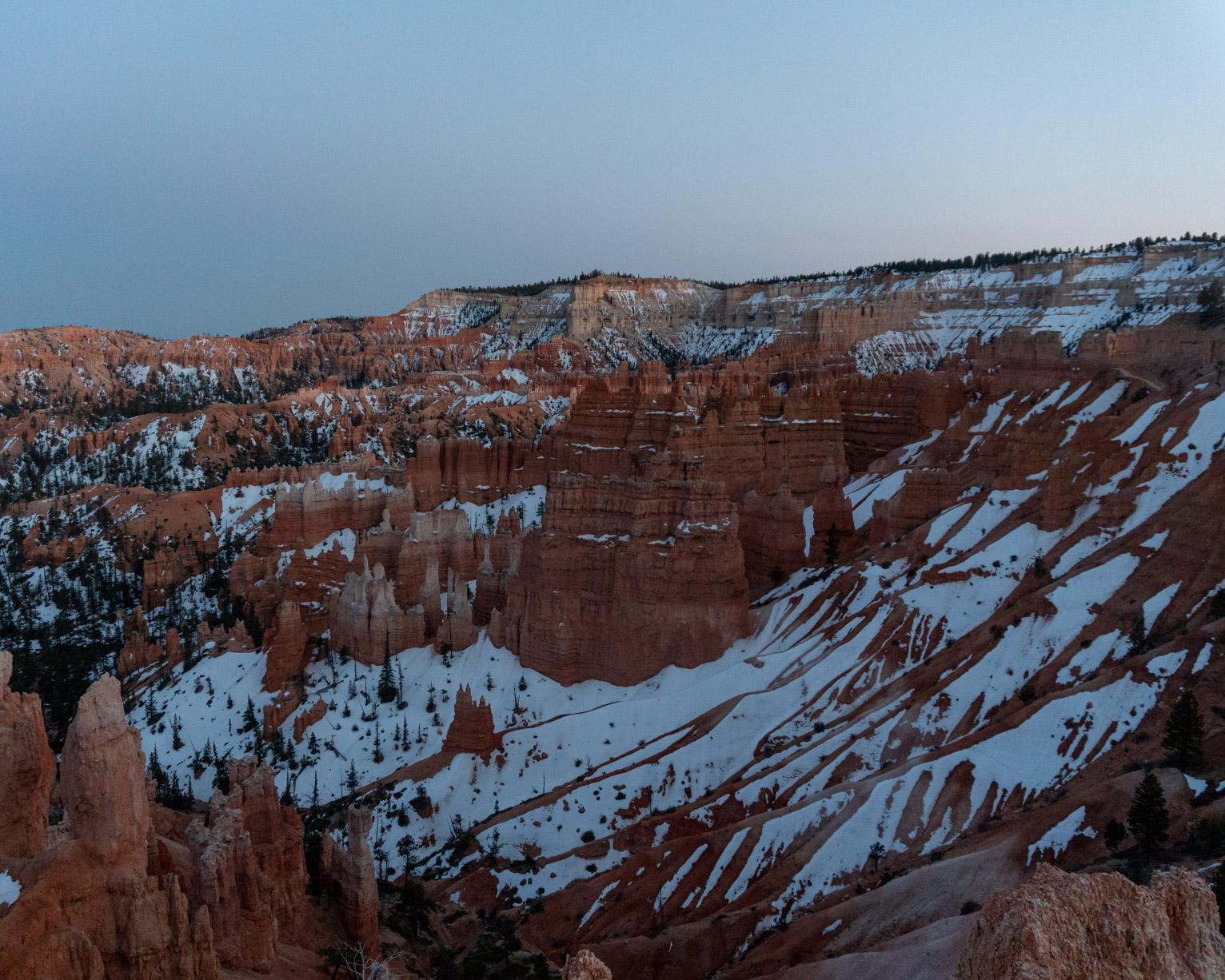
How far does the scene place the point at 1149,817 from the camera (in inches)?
739

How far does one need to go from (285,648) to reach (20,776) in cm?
3423

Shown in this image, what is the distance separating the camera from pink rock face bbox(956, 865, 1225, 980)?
9.55 metres

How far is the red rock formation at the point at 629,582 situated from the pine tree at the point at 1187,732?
18.6m

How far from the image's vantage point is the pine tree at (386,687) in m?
41.3

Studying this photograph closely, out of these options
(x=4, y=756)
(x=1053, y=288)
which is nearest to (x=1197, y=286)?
(x=1053, y=288)

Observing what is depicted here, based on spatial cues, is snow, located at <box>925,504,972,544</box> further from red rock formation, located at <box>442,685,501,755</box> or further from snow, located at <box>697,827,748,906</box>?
red rock formation, located at <box>442,685,501,755</box>

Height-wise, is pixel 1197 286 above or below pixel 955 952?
above

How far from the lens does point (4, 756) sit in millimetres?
12234

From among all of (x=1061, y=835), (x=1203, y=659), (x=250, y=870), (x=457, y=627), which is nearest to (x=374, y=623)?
(x=457, y=627)

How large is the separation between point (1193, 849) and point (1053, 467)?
71.2 feet

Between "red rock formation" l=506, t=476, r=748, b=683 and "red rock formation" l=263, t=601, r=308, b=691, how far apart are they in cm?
1268

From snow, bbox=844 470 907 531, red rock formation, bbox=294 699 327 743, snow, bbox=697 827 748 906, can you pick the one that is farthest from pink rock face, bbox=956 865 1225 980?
snow, bbox=844 470 907 531

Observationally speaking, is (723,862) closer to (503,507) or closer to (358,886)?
(358,886)

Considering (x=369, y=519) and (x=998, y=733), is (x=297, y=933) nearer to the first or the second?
(x=998, y=733)
